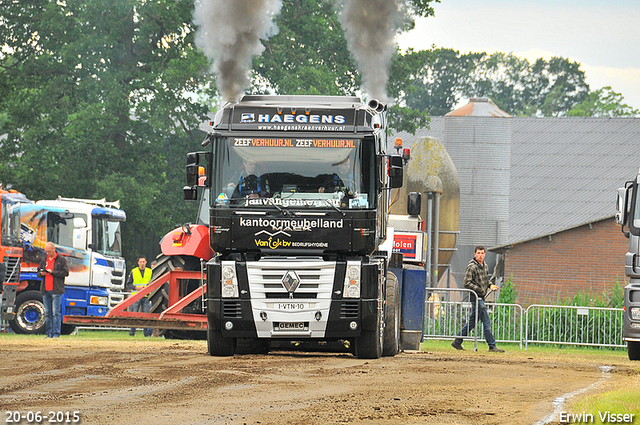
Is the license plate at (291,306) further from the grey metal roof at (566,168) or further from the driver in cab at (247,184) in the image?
the grey metal roof at (566,168)

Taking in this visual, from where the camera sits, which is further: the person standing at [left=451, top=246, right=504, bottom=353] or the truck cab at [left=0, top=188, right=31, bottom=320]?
the truck cab at [left=0, top=188, right=31, bottom=320]

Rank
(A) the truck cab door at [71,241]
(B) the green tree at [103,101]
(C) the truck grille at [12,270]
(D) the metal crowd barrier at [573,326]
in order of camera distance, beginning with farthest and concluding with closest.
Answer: (B) the green tree at [103,101], (A) the truck cab door at [71,241], (C) the truck grille at [12,270], (D) the metal crowd barrier at [573,326]

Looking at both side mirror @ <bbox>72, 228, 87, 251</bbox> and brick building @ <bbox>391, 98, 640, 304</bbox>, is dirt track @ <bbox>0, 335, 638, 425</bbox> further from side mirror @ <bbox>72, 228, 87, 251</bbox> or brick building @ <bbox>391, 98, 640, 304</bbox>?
brick building @ <bbox>391, 98, 640, 304</bbox>

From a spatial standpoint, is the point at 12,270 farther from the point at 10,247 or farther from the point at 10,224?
the point at 10,224

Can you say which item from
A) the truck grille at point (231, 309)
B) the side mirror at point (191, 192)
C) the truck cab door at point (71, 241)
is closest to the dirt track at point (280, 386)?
the truck grille at point (231, 309)

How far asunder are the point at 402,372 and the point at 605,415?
4.44 meters

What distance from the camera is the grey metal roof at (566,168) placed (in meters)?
47.3

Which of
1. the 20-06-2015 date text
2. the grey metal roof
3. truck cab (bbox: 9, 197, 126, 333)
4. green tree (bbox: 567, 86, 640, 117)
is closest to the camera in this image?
the 20-06-2015 date text

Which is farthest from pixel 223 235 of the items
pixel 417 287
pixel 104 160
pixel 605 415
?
pixel 104 160

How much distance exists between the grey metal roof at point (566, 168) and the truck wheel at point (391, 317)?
3065 centimetres

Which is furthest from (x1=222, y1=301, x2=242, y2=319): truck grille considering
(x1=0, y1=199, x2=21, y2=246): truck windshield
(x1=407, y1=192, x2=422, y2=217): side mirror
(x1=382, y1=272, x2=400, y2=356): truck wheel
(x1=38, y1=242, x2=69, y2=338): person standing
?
(x1=0, y1=199, x2=21, y2=246): truck windshield

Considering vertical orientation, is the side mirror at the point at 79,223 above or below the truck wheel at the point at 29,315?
above

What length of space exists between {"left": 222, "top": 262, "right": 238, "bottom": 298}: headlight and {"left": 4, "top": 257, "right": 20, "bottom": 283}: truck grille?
11.3 meters

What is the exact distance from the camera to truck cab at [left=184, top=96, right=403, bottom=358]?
14219 mm
